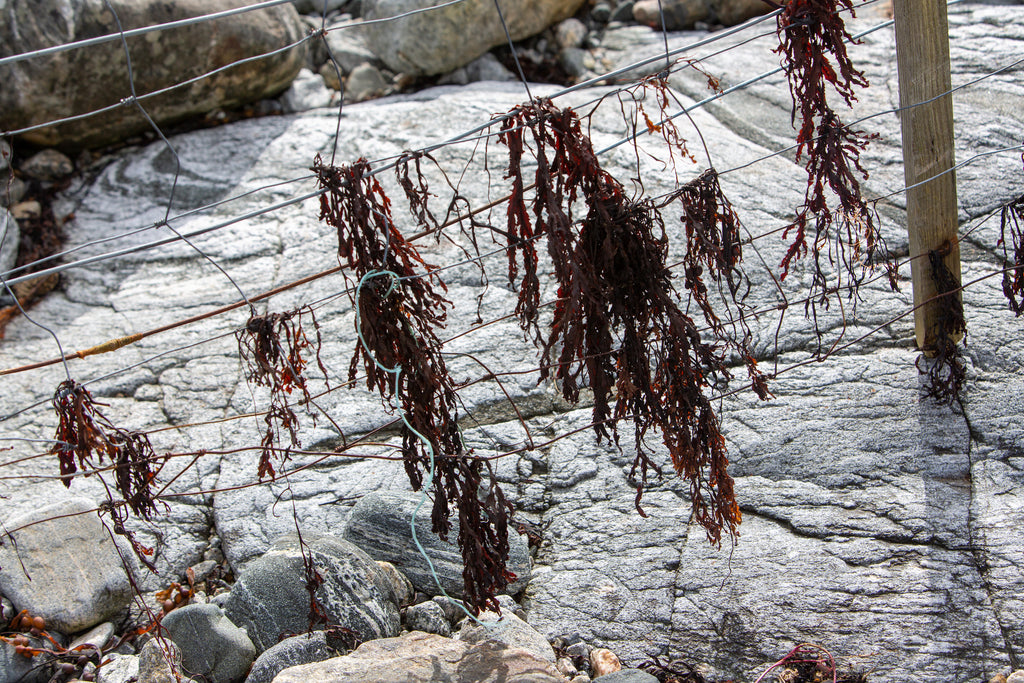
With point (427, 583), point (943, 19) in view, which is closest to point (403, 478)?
point (427, 583)

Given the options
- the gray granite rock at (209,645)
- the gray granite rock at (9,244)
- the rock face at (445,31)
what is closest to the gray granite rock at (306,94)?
the rock face at (445,31)

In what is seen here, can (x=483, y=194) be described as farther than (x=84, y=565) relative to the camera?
Yes

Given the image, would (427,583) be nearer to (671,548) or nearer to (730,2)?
(671,548)

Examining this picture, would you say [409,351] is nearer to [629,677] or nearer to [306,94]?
[629,677]

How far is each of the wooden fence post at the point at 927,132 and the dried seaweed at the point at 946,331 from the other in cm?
3

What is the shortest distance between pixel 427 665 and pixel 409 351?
1.09 metres

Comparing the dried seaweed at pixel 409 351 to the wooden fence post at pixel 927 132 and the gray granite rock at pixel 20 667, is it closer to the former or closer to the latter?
the gray granite rock at pixel 20 667

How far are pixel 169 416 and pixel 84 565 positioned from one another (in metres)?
0.94

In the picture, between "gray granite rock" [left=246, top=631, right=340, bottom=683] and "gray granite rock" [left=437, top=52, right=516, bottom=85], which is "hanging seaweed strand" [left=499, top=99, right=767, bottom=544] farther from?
"gray granite rock" [left=437, top=52, right=516, bottom=85]

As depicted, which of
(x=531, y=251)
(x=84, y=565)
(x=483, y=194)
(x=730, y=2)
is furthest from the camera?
(x=730, y=2)

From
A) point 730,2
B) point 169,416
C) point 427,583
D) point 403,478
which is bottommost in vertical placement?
point 427,583

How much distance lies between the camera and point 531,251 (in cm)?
227

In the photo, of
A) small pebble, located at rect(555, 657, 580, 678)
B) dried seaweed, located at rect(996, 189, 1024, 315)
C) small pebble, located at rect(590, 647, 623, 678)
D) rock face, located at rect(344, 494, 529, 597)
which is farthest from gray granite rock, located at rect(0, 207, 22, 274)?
dried seaweed, located at rect(996, 189, 1024, 315)

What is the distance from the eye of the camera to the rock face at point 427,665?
2455mm
